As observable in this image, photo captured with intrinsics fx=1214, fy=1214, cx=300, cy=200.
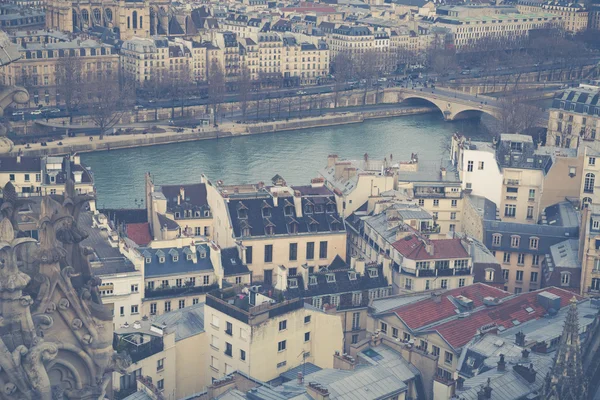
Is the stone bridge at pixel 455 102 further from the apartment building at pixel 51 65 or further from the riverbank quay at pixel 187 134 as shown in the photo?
the apartment building at pixel 51 65

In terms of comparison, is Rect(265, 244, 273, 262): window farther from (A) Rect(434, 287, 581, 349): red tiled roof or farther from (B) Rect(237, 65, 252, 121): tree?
(B) Rect(237, 65, 252, 121): tree

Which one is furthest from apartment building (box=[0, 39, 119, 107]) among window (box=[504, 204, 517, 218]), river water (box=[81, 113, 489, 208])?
window (box=[504, 204, 517, 218])

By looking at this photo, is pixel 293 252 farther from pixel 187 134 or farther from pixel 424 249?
pixel 187 134

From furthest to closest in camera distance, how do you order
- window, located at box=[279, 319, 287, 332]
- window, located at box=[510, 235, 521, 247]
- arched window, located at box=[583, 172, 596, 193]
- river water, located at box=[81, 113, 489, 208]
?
river water, located at box=[81, 113, 489, 208]
arched window, located at box=[583, 172, 596, 193]
window, located at box=[510, 235, 521, 247]
window, located at box=[279, 319, 287, 332]

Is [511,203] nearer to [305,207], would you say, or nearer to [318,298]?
[305,207]

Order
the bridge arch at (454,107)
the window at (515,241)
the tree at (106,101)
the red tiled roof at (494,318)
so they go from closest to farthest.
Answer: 1. the red tiled roof at (494,318)
2. the window at (515,241)
3. the tree at (106,101)
4. the bridge arch at (454,107)

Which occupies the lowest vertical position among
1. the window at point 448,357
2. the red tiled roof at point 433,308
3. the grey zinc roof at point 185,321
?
the window at point 448,357

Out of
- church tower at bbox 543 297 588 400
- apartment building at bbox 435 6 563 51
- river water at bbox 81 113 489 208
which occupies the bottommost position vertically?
river water at bbox 81 113 489 208

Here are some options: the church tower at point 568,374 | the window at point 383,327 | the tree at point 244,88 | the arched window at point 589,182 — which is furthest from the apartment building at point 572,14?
the church tower at point 568,374
